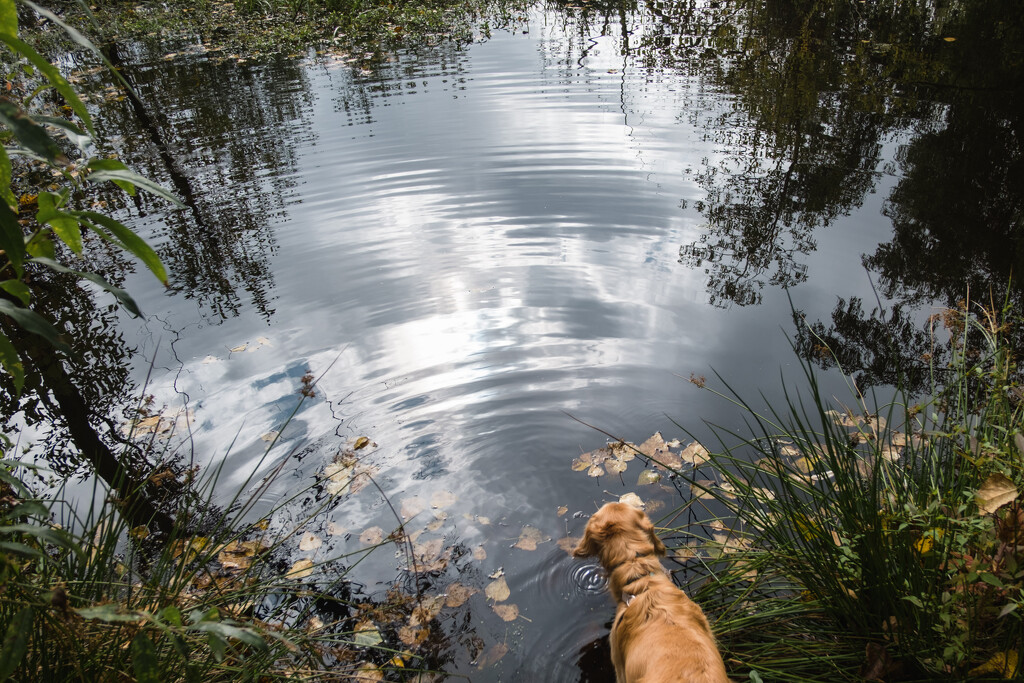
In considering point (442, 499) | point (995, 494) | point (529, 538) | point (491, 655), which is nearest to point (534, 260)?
point (442, 499)

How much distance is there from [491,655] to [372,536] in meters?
1.06

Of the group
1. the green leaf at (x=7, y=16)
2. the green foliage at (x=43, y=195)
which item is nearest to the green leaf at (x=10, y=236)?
the green foliage at (x=43, y=195)

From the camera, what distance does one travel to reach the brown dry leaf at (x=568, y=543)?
12.0 feet

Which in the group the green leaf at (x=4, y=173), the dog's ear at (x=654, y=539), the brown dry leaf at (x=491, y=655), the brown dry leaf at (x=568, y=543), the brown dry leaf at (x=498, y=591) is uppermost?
the green leaf at (x=4, y=173)

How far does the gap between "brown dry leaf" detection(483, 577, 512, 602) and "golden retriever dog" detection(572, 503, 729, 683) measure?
49 cm

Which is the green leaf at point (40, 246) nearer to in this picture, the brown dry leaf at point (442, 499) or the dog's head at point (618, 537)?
the dog's head at point (618, 537)

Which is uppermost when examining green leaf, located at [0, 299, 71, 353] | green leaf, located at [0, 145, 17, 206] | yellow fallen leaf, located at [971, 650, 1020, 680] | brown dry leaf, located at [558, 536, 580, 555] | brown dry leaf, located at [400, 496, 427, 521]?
green leaf, located at [0, 145, 17, 206]

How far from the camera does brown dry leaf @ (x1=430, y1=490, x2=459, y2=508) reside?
397 centimetres

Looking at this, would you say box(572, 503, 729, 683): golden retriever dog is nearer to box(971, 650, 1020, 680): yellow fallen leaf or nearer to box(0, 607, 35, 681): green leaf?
box(971, 650, 1020, 680): yellow fallen leaf

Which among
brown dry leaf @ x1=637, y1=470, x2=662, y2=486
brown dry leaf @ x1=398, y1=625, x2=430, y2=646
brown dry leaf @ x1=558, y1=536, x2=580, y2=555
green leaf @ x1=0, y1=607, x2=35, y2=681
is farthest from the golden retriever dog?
green leaf @ x1=0, y1=607, x2=35, y2=681

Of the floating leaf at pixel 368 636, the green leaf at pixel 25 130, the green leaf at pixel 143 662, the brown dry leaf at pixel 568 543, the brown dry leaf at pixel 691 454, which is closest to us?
the green leaf at pixel 25 130

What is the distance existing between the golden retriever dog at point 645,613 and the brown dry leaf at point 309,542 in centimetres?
156

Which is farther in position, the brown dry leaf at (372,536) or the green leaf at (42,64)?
the brown dry leaf at (372,536)

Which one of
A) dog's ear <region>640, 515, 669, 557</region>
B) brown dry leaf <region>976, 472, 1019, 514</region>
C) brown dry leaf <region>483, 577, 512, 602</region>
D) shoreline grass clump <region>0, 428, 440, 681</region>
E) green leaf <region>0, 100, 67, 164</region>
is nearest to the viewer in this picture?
green leaf <region>0, 100, 67, 164</region>
